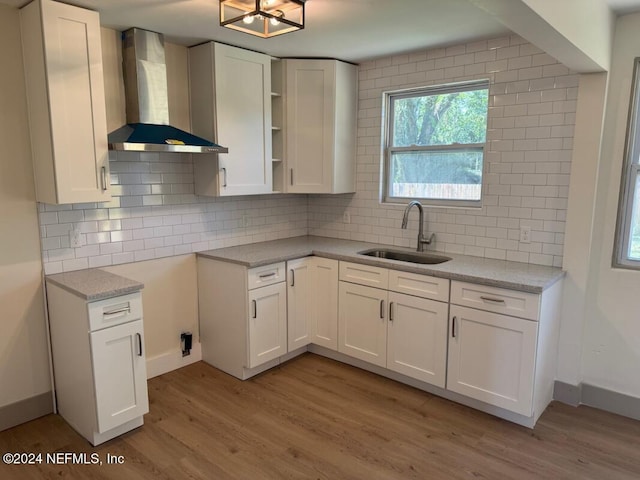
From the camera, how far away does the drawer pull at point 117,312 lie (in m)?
2.43

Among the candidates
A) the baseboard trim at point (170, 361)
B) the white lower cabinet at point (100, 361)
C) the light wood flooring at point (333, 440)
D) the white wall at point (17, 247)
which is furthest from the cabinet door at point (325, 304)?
the white wall at point (17, 247)

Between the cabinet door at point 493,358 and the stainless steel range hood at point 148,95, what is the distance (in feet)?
6.58

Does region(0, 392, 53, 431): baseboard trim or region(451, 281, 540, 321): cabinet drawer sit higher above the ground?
region(451, 281, 540, 321): cabinet drawer

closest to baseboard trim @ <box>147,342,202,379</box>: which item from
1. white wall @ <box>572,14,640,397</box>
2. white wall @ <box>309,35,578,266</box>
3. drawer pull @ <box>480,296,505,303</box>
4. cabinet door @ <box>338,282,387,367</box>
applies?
cabinet door @ <box>338,282,387,367</box>

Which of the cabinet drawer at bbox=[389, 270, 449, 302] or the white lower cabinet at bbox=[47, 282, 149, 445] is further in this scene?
the cabinet drawer at bbox=[389, 270, 449, 302]

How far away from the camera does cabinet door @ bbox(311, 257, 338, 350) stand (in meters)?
3.49

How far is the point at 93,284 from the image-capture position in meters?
2.54

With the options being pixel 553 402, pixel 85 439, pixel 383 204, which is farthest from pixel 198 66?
pixel 553 402

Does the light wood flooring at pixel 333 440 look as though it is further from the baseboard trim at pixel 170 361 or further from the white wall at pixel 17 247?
the white wall at pixel 17 247

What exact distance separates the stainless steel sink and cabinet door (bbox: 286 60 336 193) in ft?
2.15

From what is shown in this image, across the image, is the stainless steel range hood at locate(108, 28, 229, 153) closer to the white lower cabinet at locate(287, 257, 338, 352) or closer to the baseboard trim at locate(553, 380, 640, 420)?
the white lower cabinet at locate(287, 257, 338, 352)

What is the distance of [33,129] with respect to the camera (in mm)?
2566

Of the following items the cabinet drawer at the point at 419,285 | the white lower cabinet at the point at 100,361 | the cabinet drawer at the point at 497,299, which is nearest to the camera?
the white lower cabinet at the point at 100,361

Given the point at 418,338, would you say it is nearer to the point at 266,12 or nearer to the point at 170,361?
the point at 170,361
